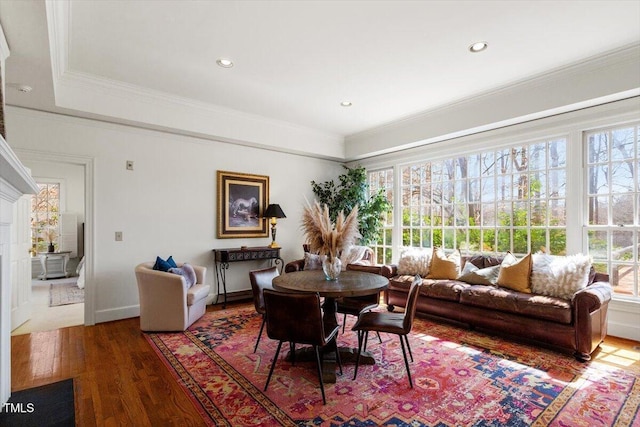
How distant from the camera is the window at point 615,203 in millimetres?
3498

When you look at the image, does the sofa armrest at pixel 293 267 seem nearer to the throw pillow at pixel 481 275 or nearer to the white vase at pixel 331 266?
the white vase at pixel 331 266

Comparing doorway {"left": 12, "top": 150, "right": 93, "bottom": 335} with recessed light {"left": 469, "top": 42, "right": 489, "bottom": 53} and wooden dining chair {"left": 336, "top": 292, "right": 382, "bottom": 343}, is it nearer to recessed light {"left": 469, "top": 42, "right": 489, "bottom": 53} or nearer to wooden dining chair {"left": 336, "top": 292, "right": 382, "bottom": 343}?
wooden dining chair {"left": 336, "top": 292, "right": 382, "bottom": 343}

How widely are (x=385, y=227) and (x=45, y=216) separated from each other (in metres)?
7.70

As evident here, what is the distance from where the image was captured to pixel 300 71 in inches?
140

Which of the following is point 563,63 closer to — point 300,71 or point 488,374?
point 300,71

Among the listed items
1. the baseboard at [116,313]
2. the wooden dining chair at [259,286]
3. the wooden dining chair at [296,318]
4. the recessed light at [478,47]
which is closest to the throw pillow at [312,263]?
the wooden dining chair at [259,286]

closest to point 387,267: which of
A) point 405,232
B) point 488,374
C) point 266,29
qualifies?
point 405,232

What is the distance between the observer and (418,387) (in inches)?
97.4

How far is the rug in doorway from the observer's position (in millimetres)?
5272

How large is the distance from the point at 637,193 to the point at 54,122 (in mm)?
6478

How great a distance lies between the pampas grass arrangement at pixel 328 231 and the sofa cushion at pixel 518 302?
1.77 m

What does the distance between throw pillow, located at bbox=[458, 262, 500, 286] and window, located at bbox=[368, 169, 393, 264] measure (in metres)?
1.84

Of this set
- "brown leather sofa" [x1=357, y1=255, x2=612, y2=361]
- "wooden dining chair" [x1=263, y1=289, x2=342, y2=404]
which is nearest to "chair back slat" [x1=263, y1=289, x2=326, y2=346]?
"wooden dining chair" [x1=263, y1=289, x2=342, y2=404]

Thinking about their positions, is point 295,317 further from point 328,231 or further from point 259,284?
point 259,284
